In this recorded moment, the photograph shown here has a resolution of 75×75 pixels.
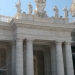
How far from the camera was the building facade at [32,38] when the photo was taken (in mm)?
27938

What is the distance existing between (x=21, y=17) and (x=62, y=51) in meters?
8.42

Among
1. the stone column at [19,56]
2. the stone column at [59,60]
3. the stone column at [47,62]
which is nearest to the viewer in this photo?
the stone column at [19,56]

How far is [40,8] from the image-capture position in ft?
103

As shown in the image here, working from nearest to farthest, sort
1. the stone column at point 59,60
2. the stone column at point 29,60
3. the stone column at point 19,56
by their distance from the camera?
the stone column at point 19,56
the stone column at point 29,60
the stone column at point 59,60

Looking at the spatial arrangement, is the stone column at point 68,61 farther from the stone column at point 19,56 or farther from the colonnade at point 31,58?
the stone column at point 19,56

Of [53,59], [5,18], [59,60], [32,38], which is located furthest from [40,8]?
[59,60]

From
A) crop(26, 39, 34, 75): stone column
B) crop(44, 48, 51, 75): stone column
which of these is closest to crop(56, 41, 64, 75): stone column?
crop(26, 39, 34, 75): stone column

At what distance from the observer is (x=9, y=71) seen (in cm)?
3028

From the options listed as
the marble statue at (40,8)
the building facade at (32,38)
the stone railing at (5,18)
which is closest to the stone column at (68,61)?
the building facade at (32,38)

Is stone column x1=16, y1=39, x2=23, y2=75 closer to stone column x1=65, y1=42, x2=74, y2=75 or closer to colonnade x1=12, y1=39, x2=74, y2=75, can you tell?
colonnade x1=12, y1=39, x2=74, y2=75

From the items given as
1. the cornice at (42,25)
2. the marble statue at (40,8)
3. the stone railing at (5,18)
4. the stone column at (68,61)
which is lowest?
the stone column at (68,61)

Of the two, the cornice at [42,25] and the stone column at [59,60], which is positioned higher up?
the cornice at [42,25]

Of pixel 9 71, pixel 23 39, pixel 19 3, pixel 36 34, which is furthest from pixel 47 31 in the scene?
pixel 9 71

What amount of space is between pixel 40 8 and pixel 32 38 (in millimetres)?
5467
